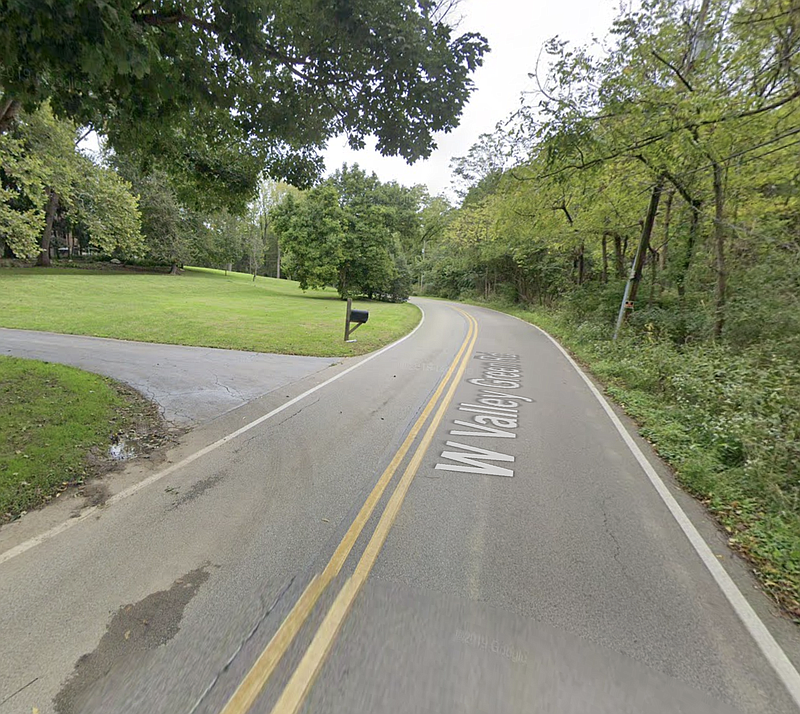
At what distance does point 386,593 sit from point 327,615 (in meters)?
0.41

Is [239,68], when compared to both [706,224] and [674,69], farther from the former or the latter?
[706,224]

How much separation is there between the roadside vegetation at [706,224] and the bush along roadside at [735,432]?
20 mm

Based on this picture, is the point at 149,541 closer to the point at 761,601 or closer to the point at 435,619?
the point at 435,619

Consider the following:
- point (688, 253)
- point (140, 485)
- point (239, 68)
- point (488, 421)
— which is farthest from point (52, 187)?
point (688, 253)

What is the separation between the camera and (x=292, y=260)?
88.6 feet

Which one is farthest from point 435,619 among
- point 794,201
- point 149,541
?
point 794,201

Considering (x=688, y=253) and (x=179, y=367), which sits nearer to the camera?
(x=179, y=367)

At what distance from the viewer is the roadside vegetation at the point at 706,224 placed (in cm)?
429

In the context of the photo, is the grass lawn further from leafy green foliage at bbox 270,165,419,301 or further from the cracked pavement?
leafy green foliage at bbox 270,165,419,301

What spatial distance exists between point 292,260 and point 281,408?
2319cm

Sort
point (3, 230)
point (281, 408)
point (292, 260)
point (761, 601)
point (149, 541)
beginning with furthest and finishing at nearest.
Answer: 1. point (292, 260)
2. point (3, 230)
3. point (281, 408)
4. point (149, 541)
5. point (761, 601)

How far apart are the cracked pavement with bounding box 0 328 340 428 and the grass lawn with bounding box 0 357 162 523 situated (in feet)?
1.63

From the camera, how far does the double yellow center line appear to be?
1.83 m

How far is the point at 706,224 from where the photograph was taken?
1135 cm
